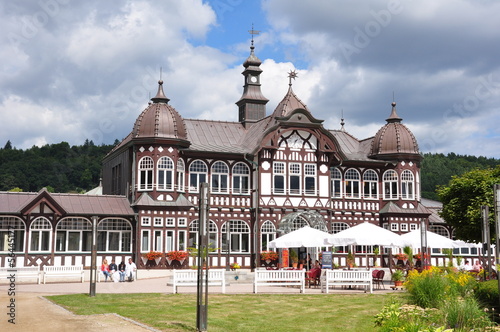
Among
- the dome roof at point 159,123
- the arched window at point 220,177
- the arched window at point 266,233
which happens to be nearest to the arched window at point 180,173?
the dome roof at point 159,123

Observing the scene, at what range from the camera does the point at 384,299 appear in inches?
727

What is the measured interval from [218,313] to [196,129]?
1048 inches

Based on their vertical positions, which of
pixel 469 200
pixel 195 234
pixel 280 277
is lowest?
pixel 280 277

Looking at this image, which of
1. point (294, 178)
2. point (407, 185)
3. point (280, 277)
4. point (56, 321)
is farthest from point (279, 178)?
point (56, 321)

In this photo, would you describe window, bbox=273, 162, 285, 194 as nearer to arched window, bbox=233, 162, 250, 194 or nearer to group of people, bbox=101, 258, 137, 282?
arched window, bbox=233, 162, 250, 194

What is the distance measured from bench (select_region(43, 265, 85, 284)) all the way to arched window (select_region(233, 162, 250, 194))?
12.4 m

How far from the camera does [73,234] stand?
35.4m

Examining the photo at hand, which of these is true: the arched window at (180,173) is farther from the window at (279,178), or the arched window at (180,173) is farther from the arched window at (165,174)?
the window at (279,178)

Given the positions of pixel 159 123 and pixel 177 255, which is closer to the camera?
pixel 177 255

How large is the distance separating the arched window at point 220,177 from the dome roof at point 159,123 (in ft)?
9.05

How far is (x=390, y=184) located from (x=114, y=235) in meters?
18.9

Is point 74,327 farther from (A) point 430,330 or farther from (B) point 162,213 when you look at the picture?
(B) point 162,213

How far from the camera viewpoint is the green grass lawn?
1299cm

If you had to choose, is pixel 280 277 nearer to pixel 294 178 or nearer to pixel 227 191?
pixel 227 191
